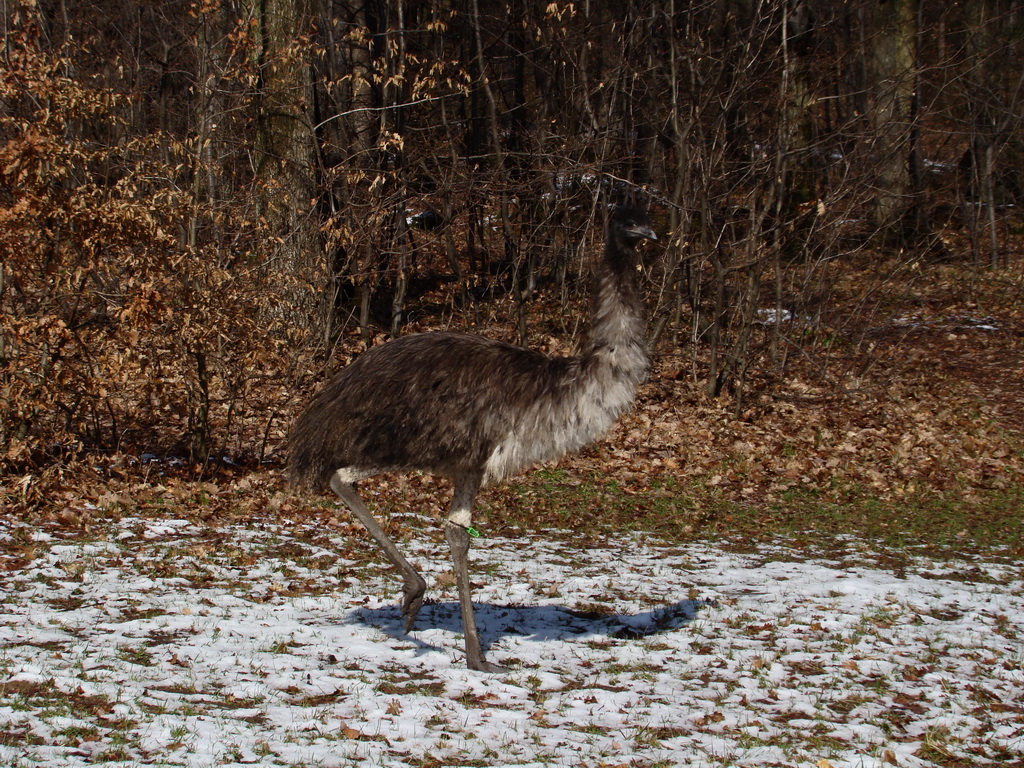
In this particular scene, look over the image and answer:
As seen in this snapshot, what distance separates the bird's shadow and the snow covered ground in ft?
0.08

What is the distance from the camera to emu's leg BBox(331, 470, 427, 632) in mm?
6871

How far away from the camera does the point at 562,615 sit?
26.2 ft

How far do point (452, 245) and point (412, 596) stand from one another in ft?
40.2

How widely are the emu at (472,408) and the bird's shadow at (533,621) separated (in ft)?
1.97

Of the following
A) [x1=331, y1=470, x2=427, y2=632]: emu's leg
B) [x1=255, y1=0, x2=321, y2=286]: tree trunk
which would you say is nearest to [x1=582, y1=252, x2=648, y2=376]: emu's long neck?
[x1=331, y1=470, x2=427, y2=632]: emu's leg

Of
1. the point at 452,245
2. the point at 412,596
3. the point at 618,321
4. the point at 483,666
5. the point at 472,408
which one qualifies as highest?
the point at 452,245

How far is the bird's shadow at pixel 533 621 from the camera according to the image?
7.44 metres

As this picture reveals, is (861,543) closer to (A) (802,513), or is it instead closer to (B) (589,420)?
(A) (802,513)

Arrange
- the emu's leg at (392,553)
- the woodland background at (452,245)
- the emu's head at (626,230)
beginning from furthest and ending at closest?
1. the woodland background at (452,245)
2. the emu's head at (626,230)
3. the emu's leg at (392,553)

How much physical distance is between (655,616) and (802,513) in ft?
15.5

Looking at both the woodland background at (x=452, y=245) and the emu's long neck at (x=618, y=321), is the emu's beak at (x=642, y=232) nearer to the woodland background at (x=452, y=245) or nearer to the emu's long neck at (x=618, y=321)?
the emu's long neck at (x=618, y=321)

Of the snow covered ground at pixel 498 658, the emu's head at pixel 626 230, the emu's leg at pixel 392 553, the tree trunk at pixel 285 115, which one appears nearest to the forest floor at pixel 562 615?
the snow covered ground at pixel 498 658

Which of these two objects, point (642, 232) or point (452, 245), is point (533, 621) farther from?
point (452, 245)

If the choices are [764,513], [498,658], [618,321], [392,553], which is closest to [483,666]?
[498,658]
